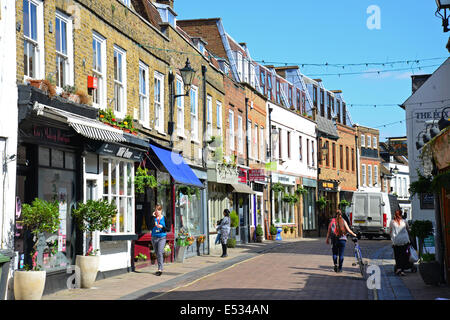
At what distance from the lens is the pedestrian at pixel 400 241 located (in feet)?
57.2

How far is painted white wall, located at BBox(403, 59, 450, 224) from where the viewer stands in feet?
106

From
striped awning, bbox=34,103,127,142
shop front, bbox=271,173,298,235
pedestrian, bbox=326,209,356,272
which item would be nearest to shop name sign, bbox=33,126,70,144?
striped awning, bbox=34,103,127,142

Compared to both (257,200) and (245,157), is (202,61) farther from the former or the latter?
(257,200)

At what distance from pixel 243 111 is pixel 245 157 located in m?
2.25

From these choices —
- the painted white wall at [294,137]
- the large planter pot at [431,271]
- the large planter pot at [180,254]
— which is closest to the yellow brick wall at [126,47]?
the large planter pot at [180,254]

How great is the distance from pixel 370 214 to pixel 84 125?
1076 inches

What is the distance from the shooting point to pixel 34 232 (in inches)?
481

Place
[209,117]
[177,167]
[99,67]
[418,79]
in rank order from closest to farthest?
[99,67] < [177,167] < [209,117] < [418,79]

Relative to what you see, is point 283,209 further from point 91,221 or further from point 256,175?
point 91,221

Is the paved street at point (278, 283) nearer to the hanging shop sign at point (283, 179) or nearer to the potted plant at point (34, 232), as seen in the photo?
the potted plant at point (34, 232)

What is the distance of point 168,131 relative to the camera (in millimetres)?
22219

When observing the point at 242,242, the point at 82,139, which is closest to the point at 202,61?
the point at 242,242

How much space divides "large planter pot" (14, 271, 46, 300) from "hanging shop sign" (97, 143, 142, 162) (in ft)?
15.1

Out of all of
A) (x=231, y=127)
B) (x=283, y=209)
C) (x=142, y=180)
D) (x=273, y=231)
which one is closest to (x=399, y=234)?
(x=142, y=180)
